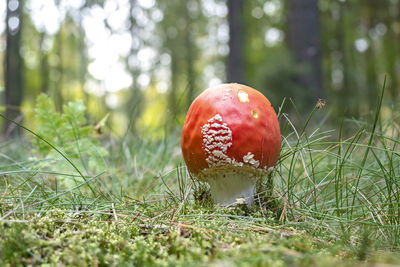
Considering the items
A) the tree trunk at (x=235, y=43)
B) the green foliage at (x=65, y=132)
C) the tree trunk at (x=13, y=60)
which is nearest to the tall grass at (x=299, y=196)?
the green foliage at (x=65, y=132)

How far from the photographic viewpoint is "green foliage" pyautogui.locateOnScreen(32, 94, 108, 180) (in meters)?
2.45

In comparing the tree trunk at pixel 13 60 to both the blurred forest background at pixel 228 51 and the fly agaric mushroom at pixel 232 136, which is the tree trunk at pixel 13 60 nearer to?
the blurred forest background at pixel 228 51

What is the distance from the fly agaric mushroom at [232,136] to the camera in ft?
5.46

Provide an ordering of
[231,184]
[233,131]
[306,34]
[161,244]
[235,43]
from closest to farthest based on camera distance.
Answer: [161,244], [233,131], [231,184], [306,34], [235,43]

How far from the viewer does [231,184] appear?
1.86m

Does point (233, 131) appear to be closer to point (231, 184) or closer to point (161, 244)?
point (231, 184)

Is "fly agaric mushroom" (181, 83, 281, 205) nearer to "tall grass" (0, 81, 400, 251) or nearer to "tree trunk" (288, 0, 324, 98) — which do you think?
"tall grass" (0, 81, 400, 251)

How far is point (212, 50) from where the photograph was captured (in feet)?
52.3

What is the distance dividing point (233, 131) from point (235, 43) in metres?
6.02

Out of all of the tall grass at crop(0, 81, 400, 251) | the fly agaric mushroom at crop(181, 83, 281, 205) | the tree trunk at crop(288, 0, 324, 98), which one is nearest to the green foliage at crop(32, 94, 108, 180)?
the tall grass at crop(0, 81, 400, 251)

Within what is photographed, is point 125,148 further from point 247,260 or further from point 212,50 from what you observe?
point 212,50

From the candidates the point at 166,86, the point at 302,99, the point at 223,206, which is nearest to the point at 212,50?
the point at 166,86

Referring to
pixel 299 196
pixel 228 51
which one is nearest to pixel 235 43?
pixel 228 51

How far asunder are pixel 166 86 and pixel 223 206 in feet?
46.0
